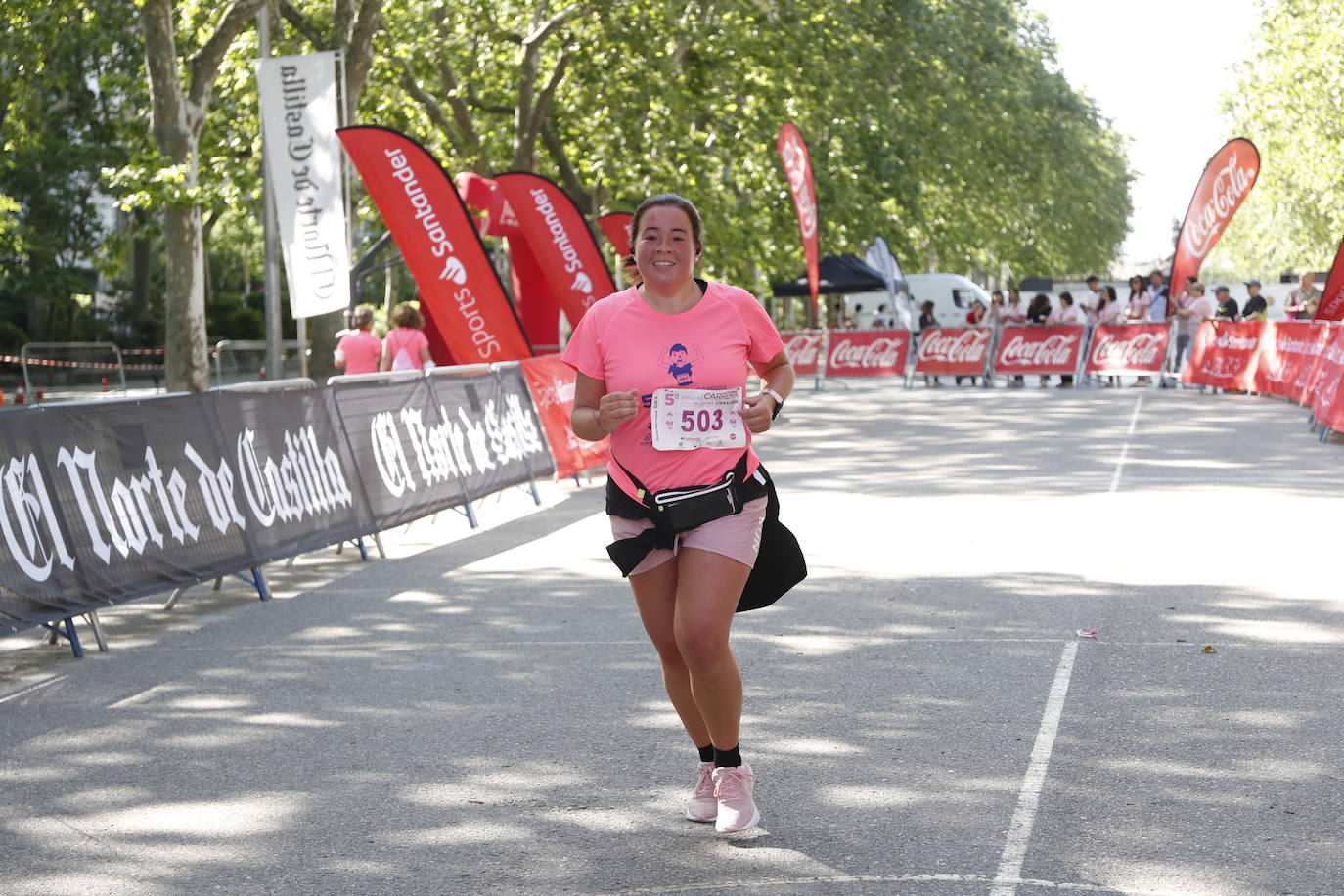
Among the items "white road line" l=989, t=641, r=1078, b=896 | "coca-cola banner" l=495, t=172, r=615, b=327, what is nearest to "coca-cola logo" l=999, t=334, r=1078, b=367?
"coca-cola banner" l=495, t=172, r=615, b=327

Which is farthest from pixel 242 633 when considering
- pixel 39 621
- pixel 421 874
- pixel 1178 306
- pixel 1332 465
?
pixel 1178 306

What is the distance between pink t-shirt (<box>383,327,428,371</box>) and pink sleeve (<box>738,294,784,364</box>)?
13034 mm

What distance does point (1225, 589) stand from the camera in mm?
9633

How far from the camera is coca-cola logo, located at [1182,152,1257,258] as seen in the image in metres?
27.6

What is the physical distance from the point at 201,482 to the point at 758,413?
5.46 metres

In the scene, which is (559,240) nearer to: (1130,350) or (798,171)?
(798,171)

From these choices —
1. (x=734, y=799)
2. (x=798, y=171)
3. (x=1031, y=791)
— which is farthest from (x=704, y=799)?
(x=798, y=171)

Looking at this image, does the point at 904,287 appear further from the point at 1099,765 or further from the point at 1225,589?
the point at 1099,765

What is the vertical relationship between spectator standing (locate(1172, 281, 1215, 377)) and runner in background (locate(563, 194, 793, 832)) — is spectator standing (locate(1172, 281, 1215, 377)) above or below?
below

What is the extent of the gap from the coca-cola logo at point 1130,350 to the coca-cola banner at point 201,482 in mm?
19250

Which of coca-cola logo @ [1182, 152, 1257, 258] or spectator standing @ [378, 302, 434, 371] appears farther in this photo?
coca-cola logo @ [1182, 152, 1257, 258]

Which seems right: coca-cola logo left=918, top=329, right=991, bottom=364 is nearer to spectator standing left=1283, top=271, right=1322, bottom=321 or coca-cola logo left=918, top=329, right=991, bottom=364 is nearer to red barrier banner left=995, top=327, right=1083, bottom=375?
red barrier banner left=995, top=327, right=1083, bottom=375

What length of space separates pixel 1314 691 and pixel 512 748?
318 centimetres

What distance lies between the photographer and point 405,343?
1839 cm
